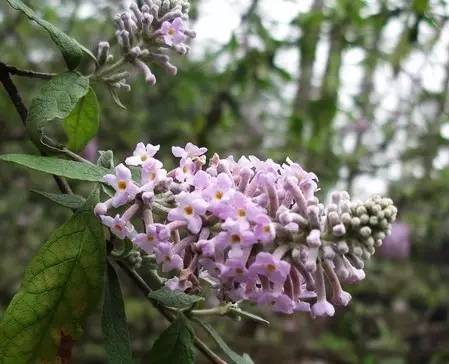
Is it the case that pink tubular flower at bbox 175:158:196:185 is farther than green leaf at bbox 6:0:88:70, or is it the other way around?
green leaf at bbox 6:0:88:70

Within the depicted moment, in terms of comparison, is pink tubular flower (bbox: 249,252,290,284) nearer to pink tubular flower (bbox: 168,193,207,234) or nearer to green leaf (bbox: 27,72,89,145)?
pink tubular flower (bbox: 168,193,207,234)

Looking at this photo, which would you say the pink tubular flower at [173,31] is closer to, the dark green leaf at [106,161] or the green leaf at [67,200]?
the dark green leaf at [106,161]

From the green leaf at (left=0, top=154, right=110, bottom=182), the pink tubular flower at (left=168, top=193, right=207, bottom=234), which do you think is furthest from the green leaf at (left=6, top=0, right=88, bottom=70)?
the pink tubular flower at (left=168, top=193, right=207, bottom=234)

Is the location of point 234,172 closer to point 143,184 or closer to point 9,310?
point 143,184

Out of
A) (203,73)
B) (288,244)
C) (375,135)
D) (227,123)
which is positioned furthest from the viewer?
(375,135)

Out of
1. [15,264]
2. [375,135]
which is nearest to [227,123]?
[15,264]

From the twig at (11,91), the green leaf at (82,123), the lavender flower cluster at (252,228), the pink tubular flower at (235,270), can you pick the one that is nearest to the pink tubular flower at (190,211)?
the lavender flower cluster at (252,228)

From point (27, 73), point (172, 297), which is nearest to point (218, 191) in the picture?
point (172, 297)
